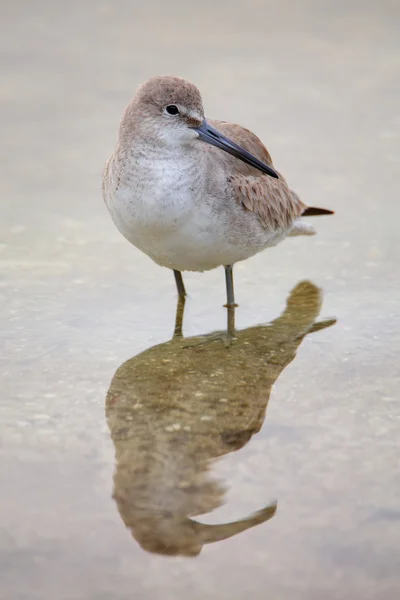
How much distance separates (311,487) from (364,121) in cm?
557

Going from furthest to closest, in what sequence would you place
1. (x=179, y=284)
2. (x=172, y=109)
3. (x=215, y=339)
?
(x=179, y=284) → (x=215, y=339) → (x=172, y=109)

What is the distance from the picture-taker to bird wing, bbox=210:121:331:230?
20.9 ft

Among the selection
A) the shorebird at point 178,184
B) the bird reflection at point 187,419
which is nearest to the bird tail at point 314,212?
the bird reflection at point 187,419

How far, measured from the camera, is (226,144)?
20.1 feet

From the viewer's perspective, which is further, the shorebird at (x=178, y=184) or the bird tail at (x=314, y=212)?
the bird tail at (x=314, y=212)

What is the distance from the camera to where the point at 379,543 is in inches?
162

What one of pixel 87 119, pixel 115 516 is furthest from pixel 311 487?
pixel 87 119

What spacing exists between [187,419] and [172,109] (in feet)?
6.13

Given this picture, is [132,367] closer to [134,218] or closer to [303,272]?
[134,218]

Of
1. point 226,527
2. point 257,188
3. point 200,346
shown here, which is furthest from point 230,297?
point 226,527

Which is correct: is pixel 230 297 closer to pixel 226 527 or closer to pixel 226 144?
pixel 226 144

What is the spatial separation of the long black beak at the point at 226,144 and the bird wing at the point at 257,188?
130 mm

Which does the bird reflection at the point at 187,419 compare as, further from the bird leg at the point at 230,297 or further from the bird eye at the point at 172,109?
the bird eye at the point at 172,109

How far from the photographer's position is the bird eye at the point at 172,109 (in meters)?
5.97
